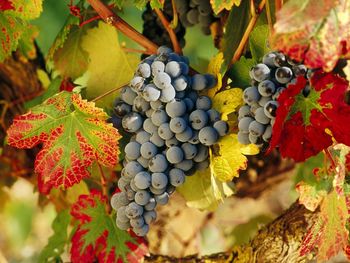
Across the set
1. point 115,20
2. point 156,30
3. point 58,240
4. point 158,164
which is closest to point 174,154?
Result: point 158,164

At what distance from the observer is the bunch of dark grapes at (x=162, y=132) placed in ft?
2.62

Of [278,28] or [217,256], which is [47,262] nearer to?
[217,256]

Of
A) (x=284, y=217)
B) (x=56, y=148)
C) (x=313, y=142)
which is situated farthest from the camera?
(x=284, y=217)

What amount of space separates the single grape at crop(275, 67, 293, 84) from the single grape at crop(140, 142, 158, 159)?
0.19 m

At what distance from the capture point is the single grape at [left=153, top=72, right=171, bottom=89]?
79cm

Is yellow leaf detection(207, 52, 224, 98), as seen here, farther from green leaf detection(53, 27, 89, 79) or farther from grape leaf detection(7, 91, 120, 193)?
green leaf detection(53, 27, 89, 79)

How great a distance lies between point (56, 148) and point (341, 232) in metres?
0.40

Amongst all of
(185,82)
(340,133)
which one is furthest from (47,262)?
(340,133)

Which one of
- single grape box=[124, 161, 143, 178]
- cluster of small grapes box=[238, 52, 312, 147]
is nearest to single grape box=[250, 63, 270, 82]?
cluster of small grapes box=[238, 52, 312, 147]

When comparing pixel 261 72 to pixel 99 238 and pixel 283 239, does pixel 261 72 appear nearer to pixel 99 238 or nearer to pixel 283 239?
pixel 283 239

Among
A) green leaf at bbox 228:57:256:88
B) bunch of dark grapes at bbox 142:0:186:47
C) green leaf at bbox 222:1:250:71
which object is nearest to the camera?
green leaf at bbox 228:57:256:88

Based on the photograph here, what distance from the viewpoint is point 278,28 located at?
2.05 feet

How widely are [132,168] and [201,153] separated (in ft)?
0.32

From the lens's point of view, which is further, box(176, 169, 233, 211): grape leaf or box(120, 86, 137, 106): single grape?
box(176, 169, 233, 211): grape leaf
